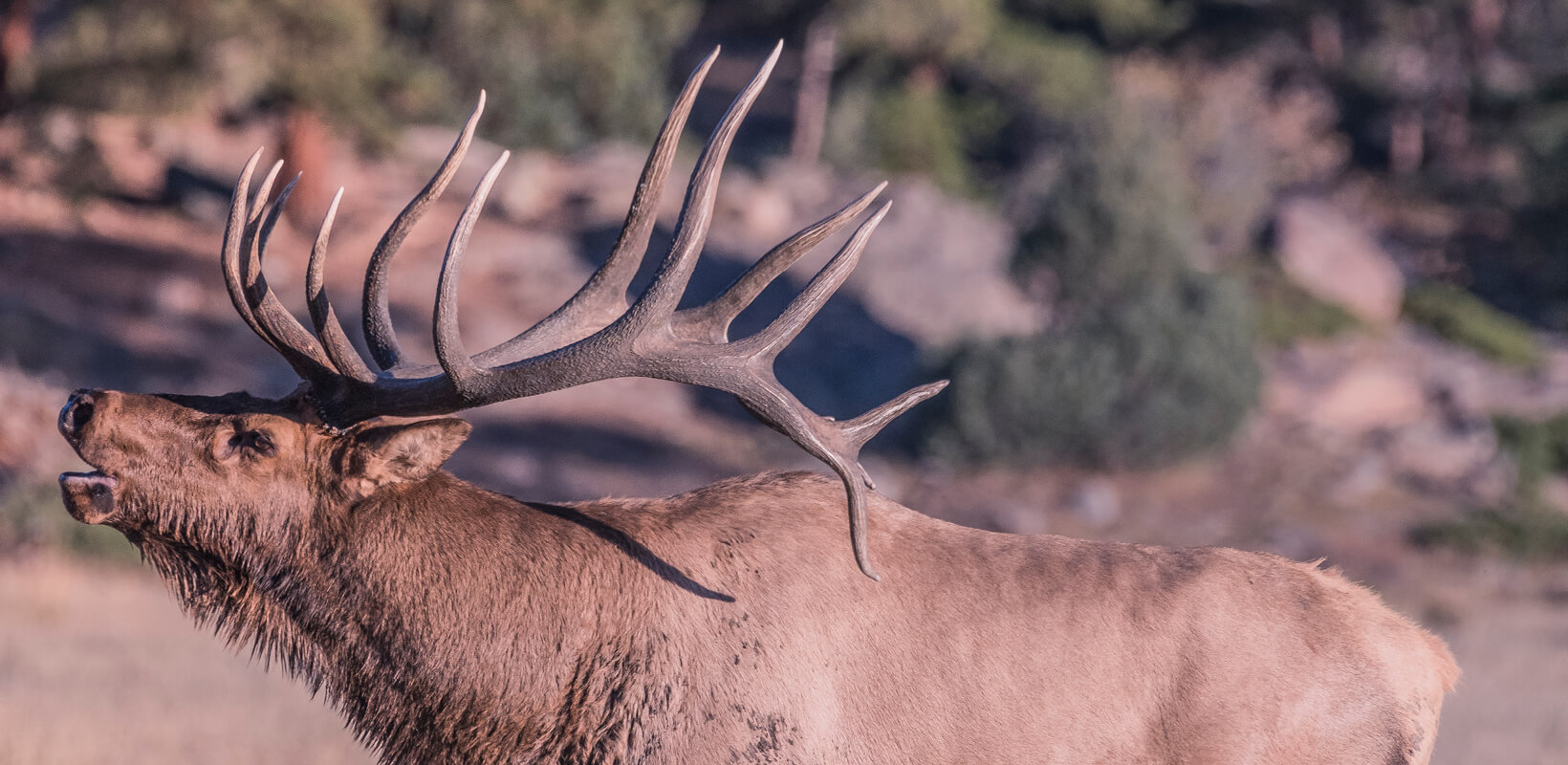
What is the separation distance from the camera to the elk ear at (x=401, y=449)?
4.54 metres

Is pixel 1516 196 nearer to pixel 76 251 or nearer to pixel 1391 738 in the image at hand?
pixel 76 251

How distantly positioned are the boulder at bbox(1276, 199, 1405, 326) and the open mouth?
102ft

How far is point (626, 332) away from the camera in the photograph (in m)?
4.44

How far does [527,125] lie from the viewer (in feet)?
107

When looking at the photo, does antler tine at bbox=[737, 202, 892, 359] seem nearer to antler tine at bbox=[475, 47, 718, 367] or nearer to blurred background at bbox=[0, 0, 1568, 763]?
antler tine at bbox=[475, 47, 718, 367]

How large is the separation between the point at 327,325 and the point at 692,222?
121 centimetres

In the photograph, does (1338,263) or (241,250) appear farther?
(1338,263)

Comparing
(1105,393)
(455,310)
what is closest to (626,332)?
(455,310)

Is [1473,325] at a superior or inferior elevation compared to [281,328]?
inferior

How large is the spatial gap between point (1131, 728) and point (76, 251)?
22.2 metres

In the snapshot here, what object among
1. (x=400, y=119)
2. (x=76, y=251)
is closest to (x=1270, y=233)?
(x=400, y=119)

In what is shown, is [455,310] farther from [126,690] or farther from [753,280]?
[126,690]

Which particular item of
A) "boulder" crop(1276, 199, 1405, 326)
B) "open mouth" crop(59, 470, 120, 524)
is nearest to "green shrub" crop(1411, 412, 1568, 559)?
"boulder" crop(1276, 199, 1405, 326)

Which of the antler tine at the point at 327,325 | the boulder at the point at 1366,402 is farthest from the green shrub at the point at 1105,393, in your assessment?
the antler tine at the point at 327,325
